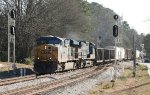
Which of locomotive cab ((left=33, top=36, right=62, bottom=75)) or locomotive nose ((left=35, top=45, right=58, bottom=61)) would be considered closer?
locomotive cab ((left=33, top=36, right=62, bottom=75))

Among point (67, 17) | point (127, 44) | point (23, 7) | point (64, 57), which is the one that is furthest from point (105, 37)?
point (64, 57)

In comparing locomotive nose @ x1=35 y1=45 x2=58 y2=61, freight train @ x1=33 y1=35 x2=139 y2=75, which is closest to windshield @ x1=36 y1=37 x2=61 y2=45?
freight train @ x1=33 y1=35 x2=139 y2=75

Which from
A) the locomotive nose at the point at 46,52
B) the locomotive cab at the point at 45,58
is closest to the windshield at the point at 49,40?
the locomotive cab at the point at 45,58

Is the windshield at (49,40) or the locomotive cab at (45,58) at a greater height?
the windshield at (49,40)

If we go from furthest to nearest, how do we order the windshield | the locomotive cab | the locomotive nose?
the windshield, the locomotive nose, the locomotive cab

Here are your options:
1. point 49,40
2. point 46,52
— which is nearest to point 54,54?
point 46,52

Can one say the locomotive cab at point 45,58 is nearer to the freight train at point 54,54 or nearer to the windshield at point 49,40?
the freight train at point 54,54

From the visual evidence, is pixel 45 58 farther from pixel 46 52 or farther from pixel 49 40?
pixel 49 40

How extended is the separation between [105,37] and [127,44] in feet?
Result: 84.6

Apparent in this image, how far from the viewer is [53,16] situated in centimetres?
6309

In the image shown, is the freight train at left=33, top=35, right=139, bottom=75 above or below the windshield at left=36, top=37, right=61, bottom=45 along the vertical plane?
below

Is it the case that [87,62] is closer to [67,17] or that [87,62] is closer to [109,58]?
[109,58]

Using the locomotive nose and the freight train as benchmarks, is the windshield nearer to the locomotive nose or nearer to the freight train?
the freight train

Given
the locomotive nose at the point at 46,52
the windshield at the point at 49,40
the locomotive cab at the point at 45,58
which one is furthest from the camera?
the windshield at the point at 49,40
